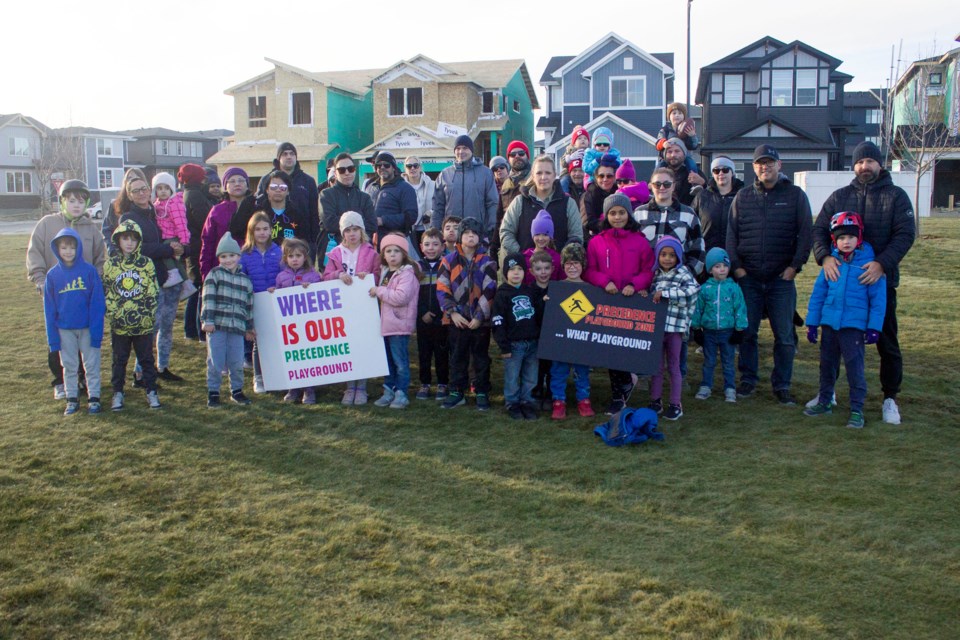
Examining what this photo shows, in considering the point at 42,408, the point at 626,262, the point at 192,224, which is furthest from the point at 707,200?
the point at 42,408

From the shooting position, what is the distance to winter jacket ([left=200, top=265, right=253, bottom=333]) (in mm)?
7156

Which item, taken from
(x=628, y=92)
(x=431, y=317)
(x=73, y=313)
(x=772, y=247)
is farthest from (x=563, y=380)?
(x=628, y=92)

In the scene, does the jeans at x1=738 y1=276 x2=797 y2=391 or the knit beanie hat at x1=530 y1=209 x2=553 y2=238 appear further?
the jeans at x1=738 y1=276 x2=797 y2=391

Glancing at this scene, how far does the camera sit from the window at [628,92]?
36312mm

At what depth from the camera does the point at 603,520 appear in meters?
4.71

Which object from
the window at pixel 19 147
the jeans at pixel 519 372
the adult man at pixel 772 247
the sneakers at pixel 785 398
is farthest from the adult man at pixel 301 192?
the window at pixel 19 147

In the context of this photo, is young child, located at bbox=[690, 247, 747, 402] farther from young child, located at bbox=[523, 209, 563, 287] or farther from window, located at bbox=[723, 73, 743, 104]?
window, located at bbox=[723, 73, 743, 104]

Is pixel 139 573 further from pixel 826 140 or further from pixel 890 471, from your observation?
pixel 826 140

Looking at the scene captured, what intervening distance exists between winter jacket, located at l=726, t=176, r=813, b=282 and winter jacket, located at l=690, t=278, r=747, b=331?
230mm

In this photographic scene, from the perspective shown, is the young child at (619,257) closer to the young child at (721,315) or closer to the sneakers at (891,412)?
the young child at (721,315)

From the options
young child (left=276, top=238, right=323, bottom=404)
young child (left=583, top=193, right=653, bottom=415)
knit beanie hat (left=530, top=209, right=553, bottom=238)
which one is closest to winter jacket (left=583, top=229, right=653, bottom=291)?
young child (left=583, top=193, right=653, bottom=415)

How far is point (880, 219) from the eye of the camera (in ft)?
21.8

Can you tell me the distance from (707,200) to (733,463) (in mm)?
3081

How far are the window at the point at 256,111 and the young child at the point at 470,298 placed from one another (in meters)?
32.9
